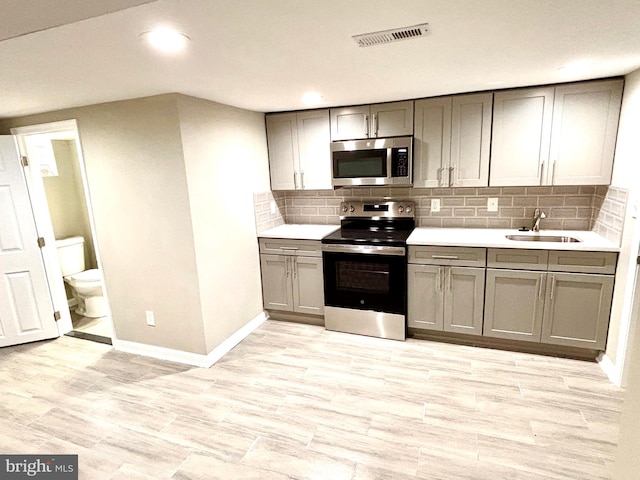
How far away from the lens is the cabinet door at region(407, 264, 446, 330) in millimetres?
2975

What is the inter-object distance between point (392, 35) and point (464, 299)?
2166mm

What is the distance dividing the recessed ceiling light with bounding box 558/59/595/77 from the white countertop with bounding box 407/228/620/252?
1.19 m

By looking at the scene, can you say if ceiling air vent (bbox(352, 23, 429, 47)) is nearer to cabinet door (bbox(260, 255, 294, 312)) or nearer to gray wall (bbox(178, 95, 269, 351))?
gray wall (bbox(178, 95, 269, 351))

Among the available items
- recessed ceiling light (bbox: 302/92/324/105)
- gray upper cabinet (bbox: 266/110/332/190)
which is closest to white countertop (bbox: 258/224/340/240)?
gray upper cabinet (bbox: 266/110/332/190)

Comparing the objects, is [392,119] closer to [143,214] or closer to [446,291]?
[446,291]

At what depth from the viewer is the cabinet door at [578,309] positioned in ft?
8.30

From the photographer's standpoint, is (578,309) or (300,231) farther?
(300,231)

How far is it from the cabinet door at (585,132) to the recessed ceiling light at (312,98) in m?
1.86

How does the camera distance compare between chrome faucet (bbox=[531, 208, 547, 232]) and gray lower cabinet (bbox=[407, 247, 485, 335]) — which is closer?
gray lower cabinet (bbox=[407, 247, 485, 335])

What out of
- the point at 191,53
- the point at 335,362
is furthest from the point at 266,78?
the point at 335,362

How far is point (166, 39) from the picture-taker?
4.87 feet

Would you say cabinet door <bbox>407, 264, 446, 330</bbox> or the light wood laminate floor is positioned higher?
cabinet door <bbox>407, 264, 446, 330</bbox>

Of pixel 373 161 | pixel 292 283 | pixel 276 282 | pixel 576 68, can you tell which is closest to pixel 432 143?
pixel 373 161

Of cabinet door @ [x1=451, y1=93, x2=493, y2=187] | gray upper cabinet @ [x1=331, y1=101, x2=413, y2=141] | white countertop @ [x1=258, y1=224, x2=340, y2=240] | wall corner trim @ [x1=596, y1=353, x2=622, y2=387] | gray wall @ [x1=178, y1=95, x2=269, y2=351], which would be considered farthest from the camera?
white countertop @ [x1=258, y1=224, x2=340, y2=240]
